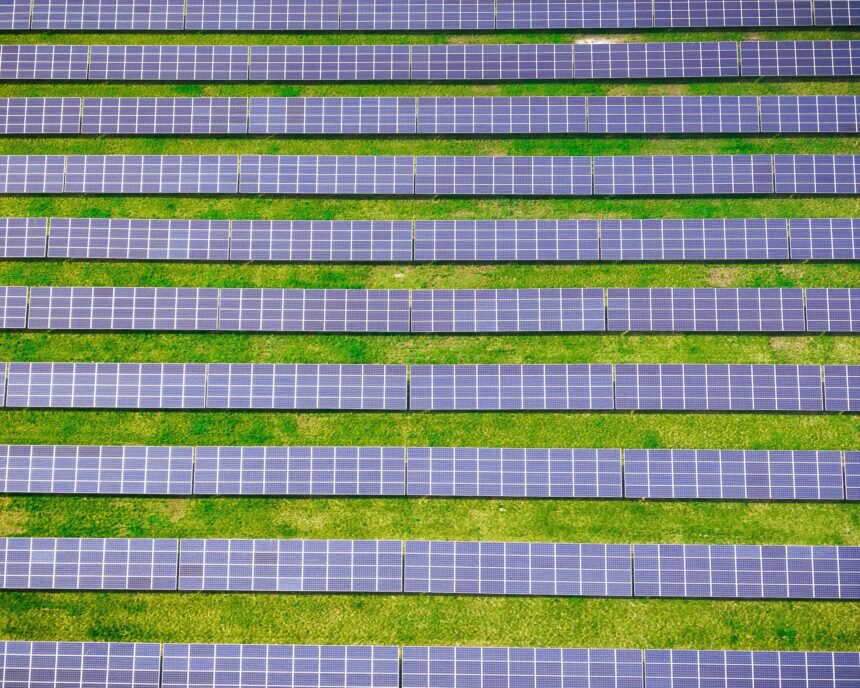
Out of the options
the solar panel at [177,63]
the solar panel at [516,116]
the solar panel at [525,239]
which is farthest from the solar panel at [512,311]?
the solar panel at [177,63]

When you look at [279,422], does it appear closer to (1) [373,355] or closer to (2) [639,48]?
(1) [373,355]

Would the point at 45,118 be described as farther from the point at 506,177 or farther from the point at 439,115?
the point at 506,177

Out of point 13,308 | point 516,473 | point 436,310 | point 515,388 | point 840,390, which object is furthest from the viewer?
point 13,308

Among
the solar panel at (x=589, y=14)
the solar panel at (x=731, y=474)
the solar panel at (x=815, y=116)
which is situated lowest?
the solar panel at (x=731, y=474)

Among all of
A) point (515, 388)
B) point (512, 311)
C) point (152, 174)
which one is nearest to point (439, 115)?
point (512, 311)

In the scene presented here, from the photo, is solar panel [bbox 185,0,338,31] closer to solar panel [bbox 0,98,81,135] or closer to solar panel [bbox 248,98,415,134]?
solar panel [bbox 248,98,415,134]

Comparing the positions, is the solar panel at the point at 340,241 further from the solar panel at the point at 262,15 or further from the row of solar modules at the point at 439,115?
the solar panel at the point at 262,15
